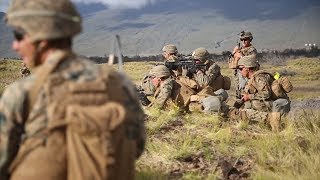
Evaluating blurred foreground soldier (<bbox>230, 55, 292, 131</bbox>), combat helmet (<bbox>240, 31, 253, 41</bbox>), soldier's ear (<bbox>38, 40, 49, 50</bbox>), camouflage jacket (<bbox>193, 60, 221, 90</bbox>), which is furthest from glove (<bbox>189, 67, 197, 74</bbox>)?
soldier's ear (<bbox>38, 40, 49, 50</bbox>)

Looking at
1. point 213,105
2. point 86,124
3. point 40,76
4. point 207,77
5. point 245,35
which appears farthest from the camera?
point 245,35

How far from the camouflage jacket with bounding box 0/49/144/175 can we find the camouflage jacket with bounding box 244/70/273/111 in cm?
678

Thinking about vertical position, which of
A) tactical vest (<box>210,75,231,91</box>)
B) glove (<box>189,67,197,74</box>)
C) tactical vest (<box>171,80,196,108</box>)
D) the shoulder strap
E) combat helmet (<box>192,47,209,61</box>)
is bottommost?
tactical vest (<box>210,75,231,91</box>)

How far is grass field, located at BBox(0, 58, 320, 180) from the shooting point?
6.23 metres

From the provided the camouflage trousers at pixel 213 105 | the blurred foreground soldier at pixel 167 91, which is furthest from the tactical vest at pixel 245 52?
the camouflage trousers at pixel 213 105

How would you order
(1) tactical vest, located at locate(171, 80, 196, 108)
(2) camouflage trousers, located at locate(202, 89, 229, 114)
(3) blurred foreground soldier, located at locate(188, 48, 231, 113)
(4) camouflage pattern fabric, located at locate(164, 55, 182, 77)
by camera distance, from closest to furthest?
(2) camouflage trousers, located at locate(202, 89, 229, 114) < (1) tactical vest, located at locate(171, 80, 196, 108) < (3) blurred foreground soldier, located at locate(188, 48, 231, 113) < (4) camouflage pattern fabric, located at locate(164, 55, 182, 77)

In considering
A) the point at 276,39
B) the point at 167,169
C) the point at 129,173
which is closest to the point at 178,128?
the point at 167,169

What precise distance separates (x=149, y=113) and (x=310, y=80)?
34.9m

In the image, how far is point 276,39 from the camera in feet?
646

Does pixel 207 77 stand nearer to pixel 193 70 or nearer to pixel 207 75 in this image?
pixel 207 75

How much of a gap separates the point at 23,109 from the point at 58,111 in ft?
0.66

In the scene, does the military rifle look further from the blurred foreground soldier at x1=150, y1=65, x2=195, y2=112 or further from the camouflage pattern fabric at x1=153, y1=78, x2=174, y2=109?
the camouflage pattern fabric at x1=153, y1=78, x2=174, y2=109

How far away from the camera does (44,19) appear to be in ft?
8.99

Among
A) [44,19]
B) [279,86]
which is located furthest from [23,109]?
[279,86]
